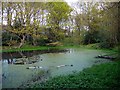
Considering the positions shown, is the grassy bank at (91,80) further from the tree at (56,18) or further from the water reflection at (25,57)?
the tree at (56,18)

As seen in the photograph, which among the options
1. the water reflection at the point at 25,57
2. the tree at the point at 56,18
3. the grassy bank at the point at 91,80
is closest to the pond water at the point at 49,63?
the water reflection at the point at 25,57

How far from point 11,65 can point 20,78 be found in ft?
0.90

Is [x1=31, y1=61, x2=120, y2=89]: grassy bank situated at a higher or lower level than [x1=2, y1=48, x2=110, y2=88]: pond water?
lower

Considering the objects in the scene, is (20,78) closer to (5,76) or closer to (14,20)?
(5,76)

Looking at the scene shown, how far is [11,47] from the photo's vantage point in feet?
10.2

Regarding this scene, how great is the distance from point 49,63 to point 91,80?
0.63 metres

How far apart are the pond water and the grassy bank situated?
0.14 m

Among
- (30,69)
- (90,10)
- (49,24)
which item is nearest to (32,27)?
(49,24)

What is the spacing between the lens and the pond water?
2992 mm

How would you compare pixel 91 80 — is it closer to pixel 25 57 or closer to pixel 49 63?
pixel 49 63

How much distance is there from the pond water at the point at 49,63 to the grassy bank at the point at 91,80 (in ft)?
0.46

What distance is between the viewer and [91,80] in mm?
2879

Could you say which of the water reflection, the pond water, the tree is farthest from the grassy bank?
the tree

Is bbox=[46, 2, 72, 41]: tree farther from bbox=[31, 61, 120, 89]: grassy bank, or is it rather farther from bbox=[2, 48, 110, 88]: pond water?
bbox=[31, 61, 120, 89]: grassy bank
